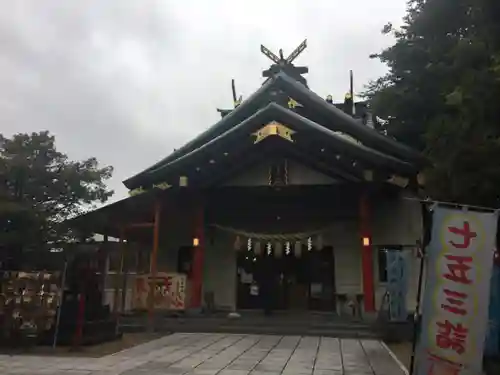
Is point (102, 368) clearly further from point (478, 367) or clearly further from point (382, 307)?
point (382, 307)

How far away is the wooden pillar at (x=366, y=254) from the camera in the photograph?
14148 millimetres

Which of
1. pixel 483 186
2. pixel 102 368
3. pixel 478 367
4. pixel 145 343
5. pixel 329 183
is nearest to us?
pixel 478 367

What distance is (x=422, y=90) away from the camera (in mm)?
13031

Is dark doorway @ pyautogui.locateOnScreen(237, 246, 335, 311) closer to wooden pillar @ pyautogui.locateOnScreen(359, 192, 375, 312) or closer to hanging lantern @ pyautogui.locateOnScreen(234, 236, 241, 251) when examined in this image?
hanging lantern @ pyautogui.locateOnScreen(234, 236, 241, 251)

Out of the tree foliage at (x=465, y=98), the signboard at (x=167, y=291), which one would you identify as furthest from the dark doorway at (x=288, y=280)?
the tree foliage at (x=465, y=98)

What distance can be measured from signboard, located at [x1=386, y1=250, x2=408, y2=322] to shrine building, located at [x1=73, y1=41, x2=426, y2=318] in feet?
5.22

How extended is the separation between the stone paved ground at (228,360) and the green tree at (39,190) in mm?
4746

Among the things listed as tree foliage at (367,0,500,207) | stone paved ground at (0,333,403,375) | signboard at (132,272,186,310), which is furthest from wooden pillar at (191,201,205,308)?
tree foliage at (367,0,500,207)

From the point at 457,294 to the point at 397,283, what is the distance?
23.6 feet

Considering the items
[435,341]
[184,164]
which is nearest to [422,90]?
[184,164]

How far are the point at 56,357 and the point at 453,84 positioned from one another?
30.6 feet

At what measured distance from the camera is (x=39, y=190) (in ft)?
46.7

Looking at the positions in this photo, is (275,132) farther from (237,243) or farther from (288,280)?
(288,280)

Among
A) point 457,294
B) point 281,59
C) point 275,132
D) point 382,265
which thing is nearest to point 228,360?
point 457,294
